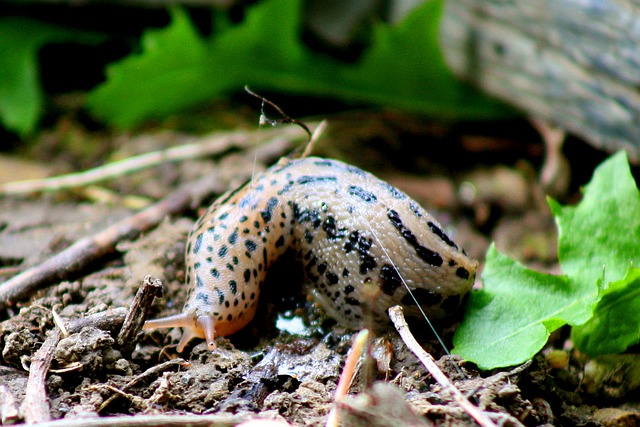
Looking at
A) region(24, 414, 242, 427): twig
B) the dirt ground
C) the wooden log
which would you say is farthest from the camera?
the wooden log

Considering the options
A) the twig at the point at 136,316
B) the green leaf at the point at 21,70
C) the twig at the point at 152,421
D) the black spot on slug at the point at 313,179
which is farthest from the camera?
the green leaf at the point at 21,70

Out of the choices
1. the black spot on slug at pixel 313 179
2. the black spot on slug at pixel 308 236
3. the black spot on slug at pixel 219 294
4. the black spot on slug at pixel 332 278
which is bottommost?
the black spot on slug at pixel 219 294

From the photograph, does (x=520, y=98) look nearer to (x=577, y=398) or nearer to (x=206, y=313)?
(x=577, y=398)

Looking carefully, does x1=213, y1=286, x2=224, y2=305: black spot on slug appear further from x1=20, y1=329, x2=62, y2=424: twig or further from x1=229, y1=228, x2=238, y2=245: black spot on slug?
x1=20, y1=329, x2=62, y2=424: twig

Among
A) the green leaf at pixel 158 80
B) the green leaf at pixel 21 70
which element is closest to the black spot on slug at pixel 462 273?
the green leaf at pixel 158 80

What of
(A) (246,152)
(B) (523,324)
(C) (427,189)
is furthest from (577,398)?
(A) (246,152)

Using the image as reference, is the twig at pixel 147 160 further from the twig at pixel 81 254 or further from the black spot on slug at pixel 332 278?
the black spot on slug at pixel 332 278

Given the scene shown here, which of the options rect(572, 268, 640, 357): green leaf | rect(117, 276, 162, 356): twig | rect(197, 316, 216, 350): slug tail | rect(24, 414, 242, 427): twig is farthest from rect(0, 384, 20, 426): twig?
rect(572, 268, 640, 357): green leaf

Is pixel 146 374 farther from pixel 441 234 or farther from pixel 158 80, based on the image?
pixel 158 80
